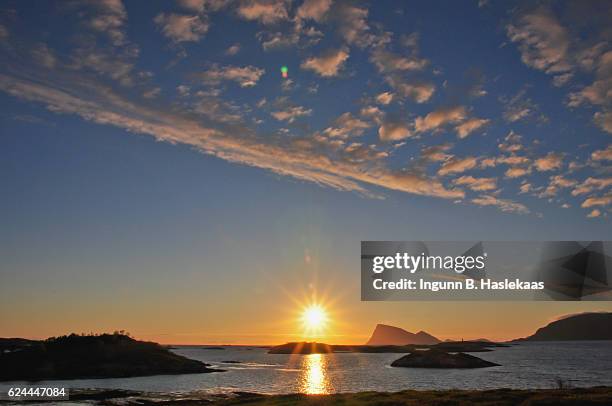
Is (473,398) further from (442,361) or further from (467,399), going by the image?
(442,361)

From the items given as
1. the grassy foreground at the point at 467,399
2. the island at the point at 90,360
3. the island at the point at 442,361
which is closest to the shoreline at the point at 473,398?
the grassy foreground at the point at 467,399

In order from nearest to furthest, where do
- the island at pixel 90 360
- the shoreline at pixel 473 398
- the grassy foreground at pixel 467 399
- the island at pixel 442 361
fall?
the grassy foreground at pixel 467 399 → the shoreline at pixel 473 398 → the island at pixel 90 360 → the island at pixel 442 361

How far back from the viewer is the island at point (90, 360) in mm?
130875

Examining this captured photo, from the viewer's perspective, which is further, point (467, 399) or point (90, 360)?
point (90, 360)

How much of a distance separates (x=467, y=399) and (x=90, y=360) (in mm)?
121871

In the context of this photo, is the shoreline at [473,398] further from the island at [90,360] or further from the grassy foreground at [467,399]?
the island at [90,360]

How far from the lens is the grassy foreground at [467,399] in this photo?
4651cm

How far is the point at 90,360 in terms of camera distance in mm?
143125

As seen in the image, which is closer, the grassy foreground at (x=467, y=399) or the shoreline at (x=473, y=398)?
the grassy foreground at (x=467, y=399)

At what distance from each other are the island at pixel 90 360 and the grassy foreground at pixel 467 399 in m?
90.3

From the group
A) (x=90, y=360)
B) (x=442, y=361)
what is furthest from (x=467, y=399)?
(x=442, y=361)

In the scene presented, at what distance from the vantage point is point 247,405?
57781 mm

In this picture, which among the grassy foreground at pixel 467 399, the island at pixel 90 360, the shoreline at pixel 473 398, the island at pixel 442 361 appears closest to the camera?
the grassy foreground at pixel 467 399

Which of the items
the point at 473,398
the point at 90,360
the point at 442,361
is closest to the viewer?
the point at 473,398
